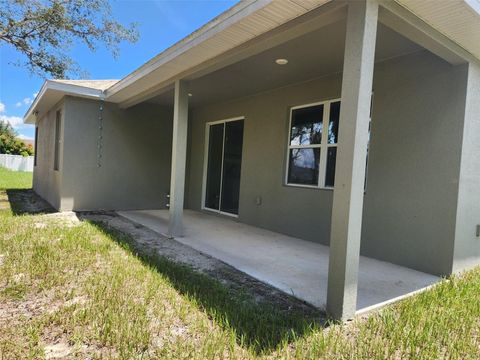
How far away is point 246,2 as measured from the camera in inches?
125

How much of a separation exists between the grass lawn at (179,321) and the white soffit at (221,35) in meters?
2.75

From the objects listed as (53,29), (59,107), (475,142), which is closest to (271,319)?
(475,142)

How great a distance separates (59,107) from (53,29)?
188 inches

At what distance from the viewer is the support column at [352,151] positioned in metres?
2.62

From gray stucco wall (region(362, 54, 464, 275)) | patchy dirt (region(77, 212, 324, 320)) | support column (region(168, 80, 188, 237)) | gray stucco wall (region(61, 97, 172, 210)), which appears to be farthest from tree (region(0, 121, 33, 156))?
gray stucco wall (region(362, 54, 464, 275))

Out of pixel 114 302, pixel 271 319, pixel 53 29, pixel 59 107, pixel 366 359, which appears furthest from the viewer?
pixel 53 29

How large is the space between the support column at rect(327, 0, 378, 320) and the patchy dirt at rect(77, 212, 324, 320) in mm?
337

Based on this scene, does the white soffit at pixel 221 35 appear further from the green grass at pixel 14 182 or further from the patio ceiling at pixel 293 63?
the green grass at pixel 14 182

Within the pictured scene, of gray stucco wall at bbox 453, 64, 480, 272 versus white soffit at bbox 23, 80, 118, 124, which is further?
white soffit at bbox 23, 80, 118, 124

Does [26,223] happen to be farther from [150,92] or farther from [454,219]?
[454,219]

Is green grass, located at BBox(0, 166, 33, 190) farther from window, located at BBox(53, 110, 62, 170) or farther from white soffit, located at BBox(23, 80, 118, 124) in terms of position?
white soffit, located at BBox(23, 80, 118, 124)

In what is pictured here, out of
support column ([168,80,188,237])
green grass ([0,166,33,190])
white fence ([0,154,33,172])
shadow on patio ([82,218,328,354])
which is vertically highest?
support column ([168,80,188,237])

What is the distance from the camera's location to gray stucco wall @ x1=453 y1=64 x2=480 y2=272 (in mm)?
3834

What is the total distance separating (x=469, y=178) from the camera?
13.1ft
